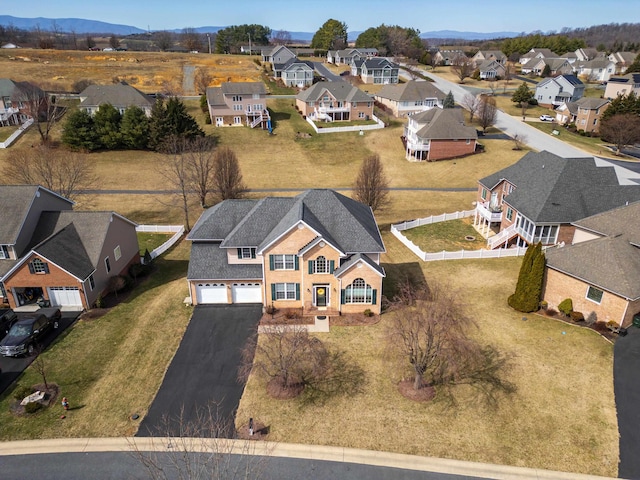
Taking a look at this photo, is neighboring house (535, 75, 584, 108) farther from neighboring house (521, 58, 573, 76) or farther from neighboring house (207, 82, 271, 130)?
neighboring house (207, 82, 271, 130)

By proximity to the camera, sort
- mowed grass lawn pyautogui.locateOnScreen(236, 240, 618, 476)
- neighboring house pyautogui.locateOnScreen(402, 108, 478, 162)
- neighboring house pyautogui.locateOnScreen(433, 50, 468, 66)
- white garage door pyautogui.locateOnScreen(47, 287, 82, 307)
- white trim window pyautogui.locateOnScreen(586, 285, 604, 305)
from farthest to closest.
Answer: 1. neighboring house pyautogui.locateOnScreen(433, 50, 468, 66)
2. neighboring house pyautogui.locateOnScreen(402, 108, 478, 162)
3. white garage door pyautogui.locateOnScreen(47, 287, 82, 307)
4. white trim window pyautogui.locateOnScreen(586, 285, 604, 305)
5. mowed grass lawn pyautogui.locateOnScreen(236, 240, 618, 476)

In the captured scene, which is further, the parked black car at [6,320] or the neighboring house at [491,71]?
the neighboring house at [491,71]

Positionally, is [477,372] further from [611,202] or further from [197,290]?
[611,202]

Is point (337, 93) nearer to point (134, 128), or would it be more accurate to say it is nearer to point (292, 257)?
point (134, 128)

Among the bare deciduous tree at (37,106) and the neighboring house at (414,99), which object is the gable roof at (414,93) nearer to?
the neighboring house at (414,99)

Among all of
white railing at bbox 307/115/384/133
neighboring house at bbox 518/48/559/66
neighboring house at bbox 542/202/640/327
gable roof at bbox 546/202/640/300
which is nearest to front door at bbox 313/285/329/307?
neighboring house at bbox 542/202/640/327

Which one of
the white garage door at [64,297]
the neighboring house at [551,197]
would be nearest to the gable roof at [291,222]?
the white garage door at [64,297]
